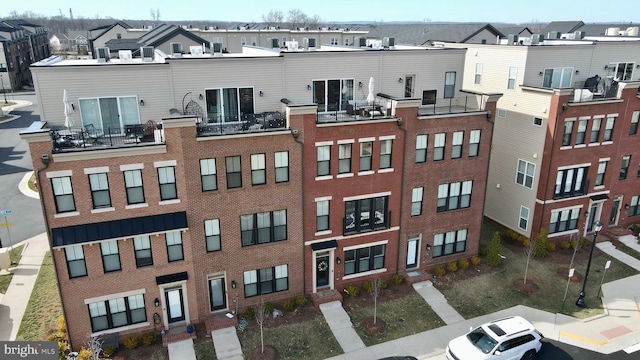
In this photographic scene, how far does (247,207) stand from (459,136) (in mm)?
13595

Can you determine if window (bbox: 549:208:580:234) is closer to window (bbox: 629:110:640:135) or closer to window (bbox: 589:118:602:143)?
window (bbox: 589:118:602:143)

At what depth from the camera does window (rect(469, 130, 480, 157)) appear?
27.5 meters

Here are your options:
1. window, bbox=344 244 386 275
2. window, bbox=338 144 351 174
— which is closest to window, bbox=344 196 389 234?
window, bbox=344 244 386 275

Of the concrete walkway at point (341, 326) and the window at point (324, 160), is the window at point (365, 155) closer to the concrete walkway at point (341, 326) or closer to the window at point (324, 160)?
the window at point (324, 160)

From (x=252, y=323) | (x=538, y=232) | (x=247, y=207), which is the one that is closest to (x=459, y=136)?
(x=538, y=232)

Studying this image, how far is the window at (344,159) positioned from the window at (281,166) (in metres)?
3.07

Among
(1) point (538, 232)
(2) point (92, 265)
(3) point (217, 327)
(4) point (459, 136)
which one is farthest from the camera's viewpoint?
(1) point (538, 232)

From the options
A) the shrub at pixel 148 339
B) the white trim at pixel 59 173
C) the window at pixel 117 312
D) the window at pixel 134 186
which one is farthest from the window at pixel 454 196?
the white trim at pixel 59 173

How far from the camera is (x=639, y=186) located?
115 ft

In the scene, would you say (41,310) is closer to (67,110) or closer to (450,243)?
(67,110)

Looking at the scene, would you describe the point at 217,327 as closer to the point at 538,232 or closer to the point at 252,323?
the point at 252,323

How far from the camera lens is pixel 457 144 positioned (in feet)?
89.6

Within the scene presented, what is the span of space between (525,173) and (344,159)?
1569 cm

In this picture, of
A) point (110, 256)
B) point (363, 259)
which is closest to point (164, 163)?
point (110, 256)
